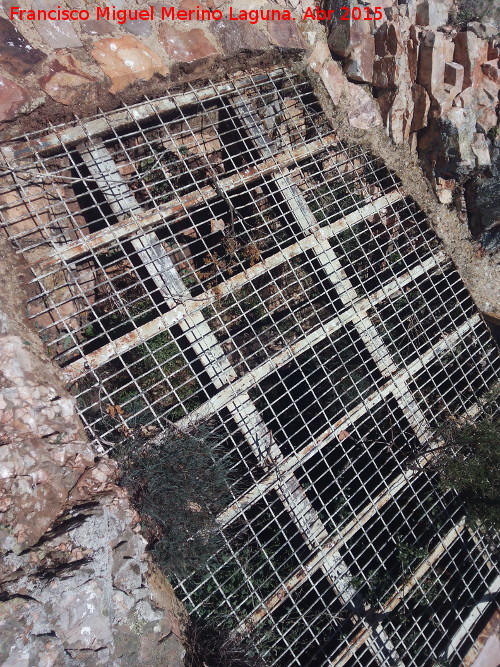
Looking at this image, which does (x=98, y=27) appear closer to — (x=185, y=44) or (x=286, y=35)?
(x=185, y=44)

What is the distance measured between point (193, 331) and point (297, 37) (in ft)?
6.75

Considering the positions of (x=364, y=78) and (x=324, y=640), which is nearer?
(x=324, y=640)

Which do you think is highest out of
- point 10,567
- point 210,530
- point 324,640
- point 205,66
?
point 205,66

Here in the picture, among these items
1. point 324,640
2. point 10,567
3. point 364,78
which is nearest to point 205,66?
point 364,78

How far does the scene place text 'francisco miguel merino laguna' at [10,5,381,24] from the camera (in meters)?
2.42

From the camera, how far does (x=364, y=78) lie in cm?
330

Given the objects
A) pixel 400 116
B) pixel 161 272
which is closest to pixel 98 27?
pixel 161 272

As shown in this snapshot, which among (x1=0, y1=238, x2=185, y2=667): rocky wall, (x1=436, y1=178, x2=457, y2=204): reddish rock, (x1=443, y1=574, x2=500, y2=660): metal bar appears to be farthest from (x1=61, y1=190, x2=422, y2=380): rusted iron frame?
(x1=443, y1=574, x2=500, y2=660): metal bar

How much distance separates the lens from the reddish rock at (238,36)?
2.86m

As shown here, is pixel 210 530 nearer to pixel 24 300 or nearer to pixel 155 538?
pixel 155 538

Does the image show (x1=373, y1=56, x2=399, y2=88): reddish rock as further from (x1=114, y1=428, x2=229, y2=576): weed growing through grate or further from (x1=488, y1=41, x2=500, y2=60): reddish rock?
(x1=114, y1=428, x2=229, y2=576): weed growing through grate

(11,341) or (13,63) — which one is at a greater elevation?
(13,63)

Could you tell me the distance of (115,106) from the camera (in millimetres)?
2615

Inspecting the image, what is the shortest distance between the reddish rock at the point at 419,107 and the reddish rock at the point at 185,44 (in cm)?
148
